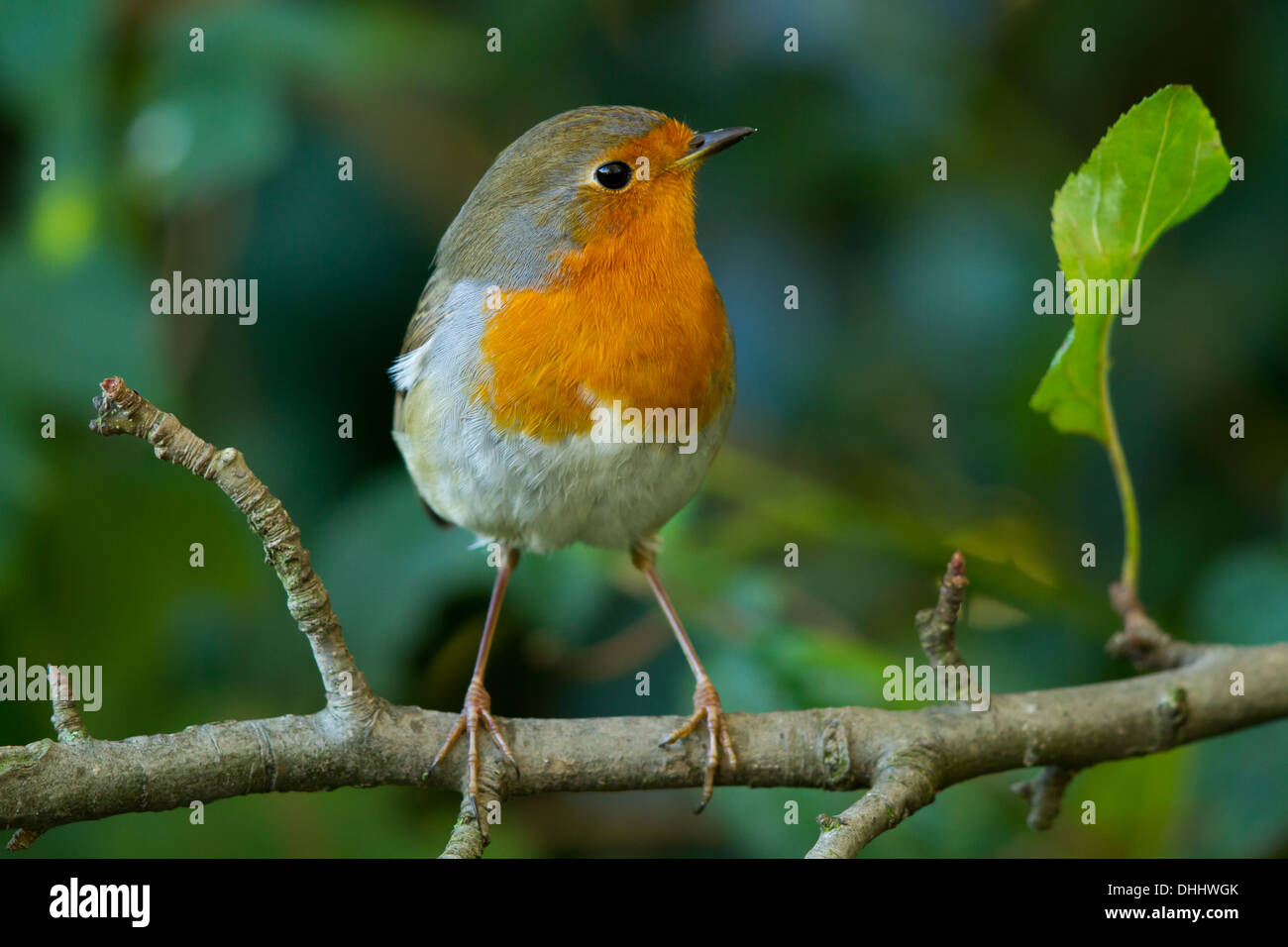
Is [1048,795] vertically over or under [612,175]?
under

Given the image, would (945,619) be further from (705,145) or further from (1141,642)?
(705,145)

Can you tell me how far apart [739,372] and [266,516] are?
8.86ft

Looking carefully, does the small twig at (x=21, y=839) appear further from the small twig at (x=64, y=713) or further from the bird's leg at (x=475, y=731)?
the bird's leg at (x=475, y=731)

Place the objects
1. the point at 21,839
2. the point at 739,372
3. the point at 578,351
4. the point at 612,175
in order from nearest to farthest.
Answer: the point at 21,839, the point at 578,351, the point at 612,175, the point at 739,372

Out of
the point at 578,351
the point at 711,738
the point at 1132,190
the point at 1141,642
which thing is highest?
the point at 1132,190

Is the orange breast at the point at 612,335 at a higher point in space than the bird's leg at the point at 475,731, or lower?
higher

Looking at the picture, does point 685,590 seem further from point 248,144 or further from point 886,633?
point 248,144

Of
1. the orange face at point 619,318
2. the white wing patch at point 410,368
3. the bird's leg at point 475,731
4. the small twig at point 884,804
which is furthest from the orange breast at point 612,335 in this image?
the small twig at point 884,804

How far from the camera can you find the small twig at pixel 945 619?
210cm

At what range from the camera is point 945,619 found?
2.19 m

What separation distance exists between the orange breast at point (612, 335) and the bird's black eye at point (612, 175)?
81mm

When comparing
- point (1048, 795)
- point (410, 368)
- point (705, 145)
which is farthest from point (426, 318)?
point (1048, 795)

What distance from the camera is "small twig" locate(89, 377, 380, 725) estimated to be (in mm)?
1802

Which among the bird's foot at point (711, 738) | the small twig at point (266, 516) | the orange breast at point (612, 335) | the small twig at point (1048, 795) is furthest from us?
the orange breast at point (612, 335)
